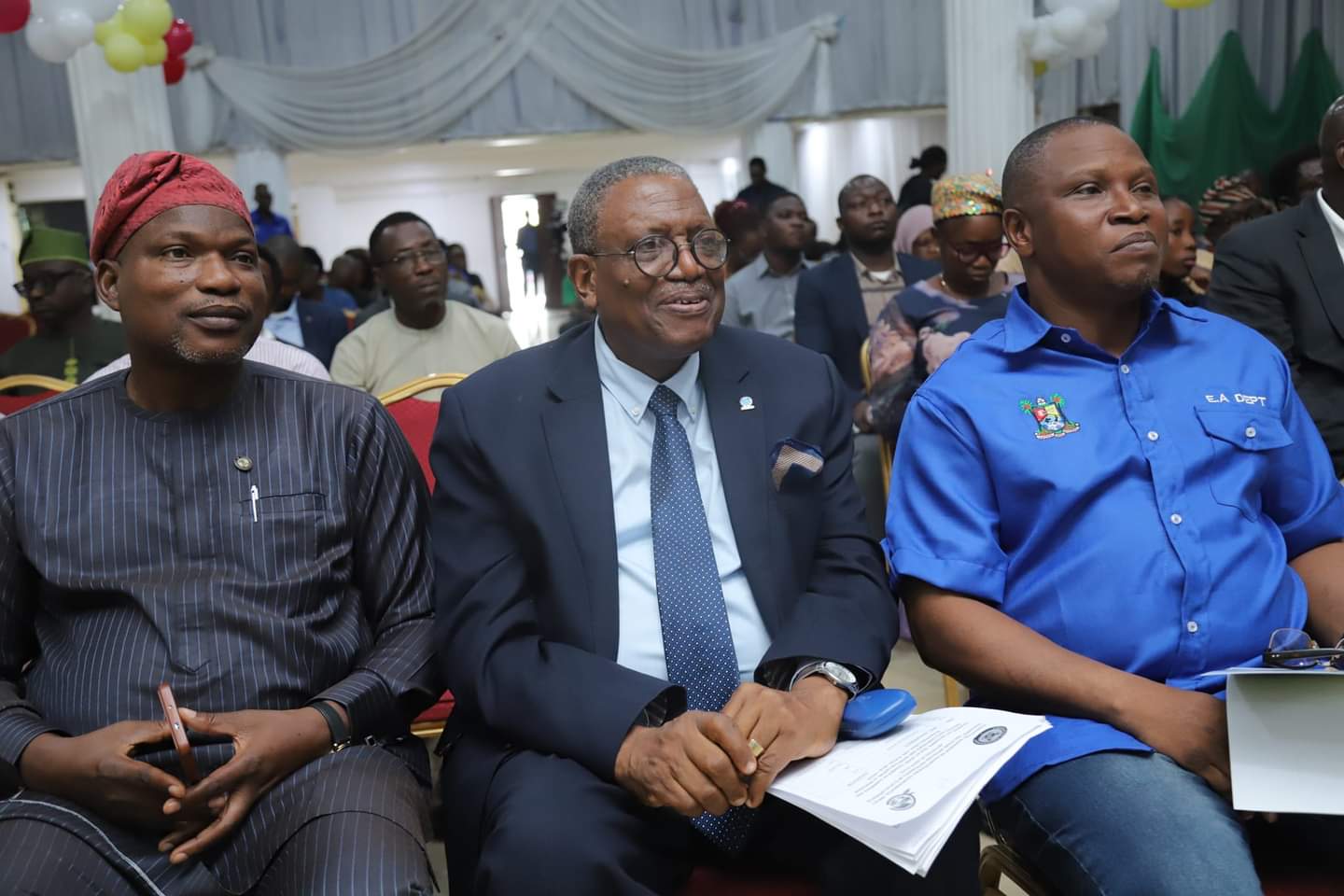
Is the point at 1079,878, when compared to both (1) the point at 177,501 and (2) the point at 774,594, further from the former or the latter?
(1) the point at 177,501

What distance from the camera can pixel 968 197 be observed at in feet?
11.2

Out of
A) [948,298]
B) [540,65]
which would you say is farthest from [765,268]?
[540,65]

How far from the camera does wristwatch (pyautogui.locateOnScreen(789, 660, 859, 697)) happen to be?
162cm

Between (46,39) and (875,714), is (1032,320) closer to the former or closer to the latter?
(875,714)

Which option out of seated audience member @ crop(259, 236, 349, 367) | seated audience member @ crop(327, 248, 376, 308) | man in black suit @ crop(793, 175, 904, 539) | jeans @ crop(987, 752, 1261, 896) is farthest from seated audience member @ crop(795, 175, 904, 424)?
seated audience member @ crop(327, 248, 376, 308)

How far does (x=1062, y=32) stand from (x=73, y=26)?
5.12 m

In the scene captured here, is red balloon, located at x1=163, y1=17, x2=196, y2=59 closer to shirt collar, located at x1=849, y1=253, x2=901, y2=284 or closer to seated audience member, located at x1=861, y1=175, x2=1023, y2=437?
shirt collar, located at x1=849, y1=253, x2=901, y2=284

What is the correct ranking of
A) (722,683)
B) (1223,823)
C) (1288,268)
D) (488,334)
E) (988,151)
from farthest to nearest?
(988,151) < (488,334) < (1288,268) < (722,683) < (1223,823)

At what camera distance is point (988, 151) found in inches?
268

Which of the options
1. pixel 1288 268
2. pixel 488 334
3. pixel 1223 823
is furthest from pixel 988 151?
pixel 1223 823

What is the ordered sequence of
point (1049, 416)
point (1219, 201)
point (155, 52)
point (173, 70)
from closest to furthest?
point (1049, 416) → point (1219, 201) → point (155, 52) → point (173, 70)

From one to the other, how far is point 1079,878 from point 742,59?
1028 centimetres

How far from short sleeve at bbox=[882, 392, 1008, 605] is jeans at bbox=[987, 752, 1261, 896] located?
0.28 metres

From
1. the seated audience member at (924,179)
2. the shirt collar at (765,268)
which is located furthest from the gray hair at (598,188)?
the seated audience member at (924,179)
